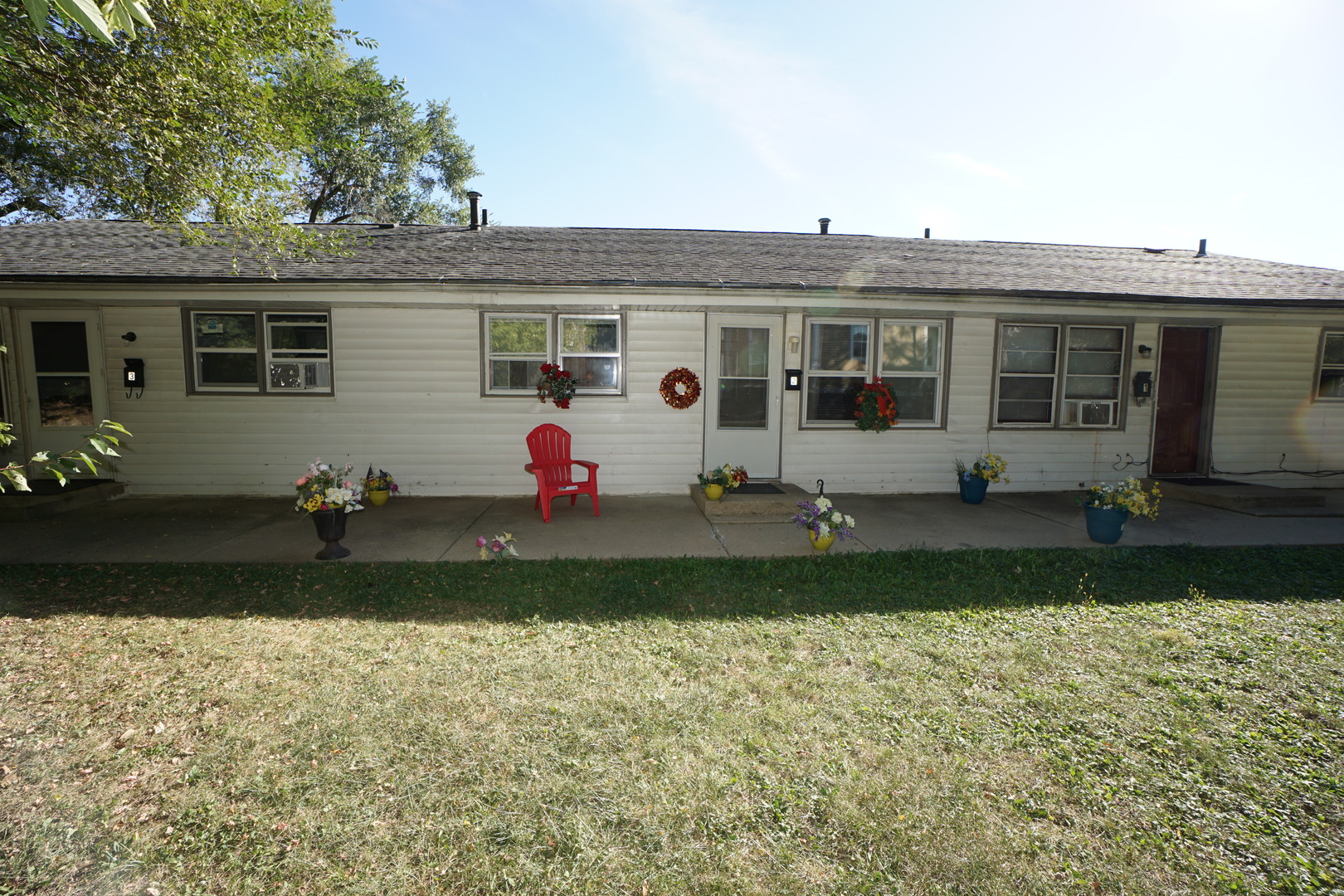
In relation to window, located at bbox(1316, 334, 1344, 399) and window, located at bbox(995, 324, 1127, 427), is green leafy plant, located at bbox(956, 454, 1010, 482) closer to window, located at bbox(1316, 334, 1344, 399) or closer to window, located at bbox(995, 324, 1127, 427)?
window, located at bbox(995, 324, 1127, 427)

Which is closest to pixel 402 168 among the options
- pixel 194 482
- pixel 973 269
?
pixel 194 482

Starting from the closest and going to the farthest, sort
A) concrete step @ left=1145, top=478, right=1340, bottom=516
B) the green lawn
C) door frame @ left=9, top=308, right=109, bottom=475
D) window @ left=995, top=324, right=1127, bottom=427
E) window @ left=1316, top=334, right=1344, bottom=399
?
the green lawn, concrete step @ left=1145, top=478, right=1340, bottom=516, door frame @ left=9, top=308, right=109, bottom=475, window @ left=995, top=324, right=1127, bottom=427, window @ left=1316, top=334, right=1344, bottom=399

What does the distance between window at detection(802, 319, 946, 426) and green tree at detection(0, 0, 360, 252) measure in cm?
575

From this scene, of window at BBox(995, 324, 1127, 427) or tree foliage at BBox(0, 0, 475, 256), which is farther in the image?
window at BBox(995, 324, 1127, 427)

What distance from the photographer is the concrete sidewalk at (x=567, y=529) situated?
5.34 m

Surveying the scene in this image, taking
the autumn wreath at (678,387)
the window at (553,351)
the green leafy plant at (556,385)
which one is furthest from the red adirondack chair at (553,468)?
the autumn wreath at (678,387)

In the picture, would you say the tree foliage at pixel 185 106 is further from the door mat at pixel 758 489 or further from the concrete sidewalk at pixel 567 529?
the door mat at pixel 758 489

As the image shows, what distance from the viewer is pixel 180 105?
5.20 metres

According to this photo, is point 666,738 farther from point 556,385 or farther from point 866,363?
point 866,363

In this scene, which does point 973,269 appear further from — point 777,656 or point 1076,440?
point 777,656

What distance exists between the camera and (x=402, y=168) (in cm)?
1966

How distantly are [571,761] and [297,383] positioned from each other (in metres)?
6.83

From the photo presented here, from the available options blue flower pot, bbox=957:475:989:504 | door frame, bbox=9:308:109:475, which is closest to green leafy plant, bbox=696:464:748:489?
blue flower pot, bbox=957:475:989:504

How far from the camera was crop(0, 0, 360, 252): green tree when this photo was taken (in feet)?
15.5
